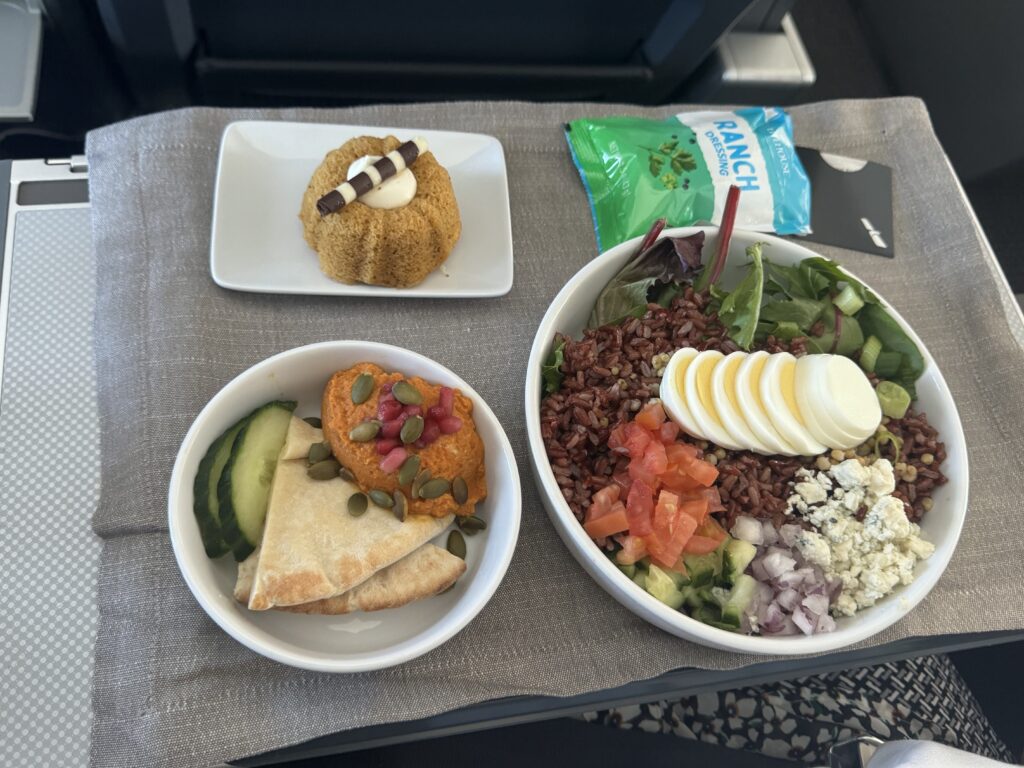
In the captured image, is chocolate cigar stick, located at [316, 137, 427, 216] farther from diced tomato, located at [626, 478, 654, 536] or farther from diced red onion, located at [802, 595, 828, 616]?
diced red onion, located at [802, 595, 828, 616]

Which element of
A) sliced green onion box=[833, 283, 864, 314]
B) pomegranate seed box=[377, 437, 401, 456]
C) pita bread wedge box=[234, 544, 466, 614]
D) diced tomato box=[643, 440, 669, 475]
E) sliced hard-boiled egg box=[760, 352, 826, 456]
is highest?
sliced green onion box=[833, 283, 864, 314]

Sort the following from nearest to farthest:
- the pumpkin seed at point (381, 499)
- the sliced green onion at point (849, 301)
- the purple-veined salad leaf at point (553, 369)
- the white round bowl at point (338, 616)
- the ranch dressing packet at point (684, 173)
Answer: the white round bowl at point (338, 616) → the pumpkin seed at point (381, 499) → the purple-veined salad leaf at point (553, 369) → the sliced green onion at point (849, 301) → the ranch dressing packet at point (684, 173)

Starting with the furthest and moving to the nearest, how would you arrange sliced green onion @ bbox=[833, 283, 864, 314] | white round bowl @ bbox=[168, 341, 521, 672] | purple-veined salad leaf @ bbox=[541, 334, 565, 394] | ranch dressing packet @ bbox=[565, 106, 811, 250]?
ranch dressing packet @ bbox=[565, 106, 811, 250] < sliced green onion @ bbox=[833, 283, 864, 314] < purple-veined salad leaf @ bbox=[541, 334, 565, 394] < white round bowl @ bbox=[168, 341, 521, 672]

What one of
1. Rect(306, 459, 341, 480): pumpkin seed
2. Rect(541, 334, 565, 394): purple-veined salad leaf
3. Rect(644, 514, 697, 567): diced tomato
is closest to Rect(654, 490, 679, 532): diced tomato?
Rect(644, 514, 697, 567): diced tomato

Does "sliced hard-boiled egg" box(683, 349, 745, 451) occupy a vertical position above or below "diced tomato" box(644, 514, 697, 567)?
above

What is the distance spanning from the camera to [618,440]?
1.09 metres

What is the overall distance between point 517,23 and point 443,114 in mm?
327

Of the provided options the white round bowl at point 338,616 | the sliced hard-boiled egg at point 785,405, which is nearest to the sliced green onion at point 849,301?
the sliced hard-boiled egg at point 785,405

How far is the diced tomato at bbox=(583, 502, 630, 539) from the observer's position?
40.8 inches

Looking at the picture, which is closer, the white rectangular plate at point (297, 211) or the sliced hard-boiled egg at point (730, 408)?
the sliced hard-boiled egg at point (730, 408)

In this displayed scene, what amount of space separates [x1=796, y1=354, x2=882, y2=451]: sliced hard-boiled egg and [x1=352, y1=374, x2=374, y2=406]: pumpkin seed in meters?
0.63

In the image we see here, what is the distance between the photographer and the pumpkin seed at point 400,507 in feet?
3.29

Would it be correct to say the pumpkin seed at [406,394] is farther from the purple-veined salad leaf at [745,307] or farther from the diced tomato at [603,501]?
the purple-veined salad leaf at [745,307]

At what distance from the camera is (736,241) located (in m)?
1.27
